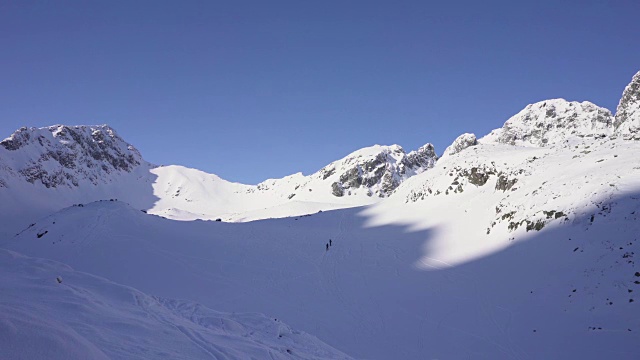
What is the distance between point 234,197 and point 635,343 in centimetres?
13162

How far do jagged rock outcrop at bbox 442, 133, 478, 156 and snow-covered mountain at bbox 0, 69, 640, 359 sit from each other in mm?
41857

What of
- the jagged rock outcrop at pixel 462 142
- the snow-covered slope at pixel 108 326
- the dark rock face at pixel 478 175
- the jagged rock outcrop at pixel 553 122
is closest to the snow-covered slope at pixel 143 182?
the jagged rock outcrop at pixel 462 142

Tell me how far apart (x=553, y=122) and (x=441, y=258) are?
86060mm

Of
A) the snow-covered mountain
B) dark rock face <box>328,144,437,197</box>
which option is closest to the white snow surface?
the snow-covered mountain

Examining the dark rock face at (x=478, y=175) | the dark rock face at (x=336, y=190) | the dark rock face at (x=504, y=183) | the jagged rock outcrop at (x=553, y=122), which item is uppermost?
the jagged rock outcrop at (x=553, y=122)

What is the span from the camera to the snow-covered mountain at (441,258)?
14797 mm

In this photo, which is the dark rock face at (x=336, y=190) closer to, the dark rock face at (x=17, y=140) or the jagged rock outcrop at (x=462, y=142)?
the jagged rock outcrop at (x=462, y=142)

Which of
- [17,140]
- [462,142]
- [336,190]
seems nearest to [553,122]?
[462,142]

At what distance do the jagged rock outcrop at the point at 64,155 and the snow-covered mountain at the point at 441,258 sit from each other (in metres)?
89.3

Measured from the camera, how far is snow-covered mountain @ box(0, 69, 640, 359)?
14797 millimetres

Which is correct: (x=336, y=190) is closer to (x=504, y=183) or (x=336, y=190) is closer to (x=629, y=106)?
(x=629, y=106)

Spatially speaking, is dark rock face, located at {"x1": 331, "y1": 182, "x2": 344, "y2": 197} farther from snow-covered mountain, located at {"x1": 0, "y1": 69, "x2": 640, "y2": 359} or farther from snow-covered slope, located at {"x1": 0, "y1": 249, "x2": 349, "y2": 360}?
snow-covered slope, located at {"x1": 0, "y1": 249, "x2": 349, "y2": 360}

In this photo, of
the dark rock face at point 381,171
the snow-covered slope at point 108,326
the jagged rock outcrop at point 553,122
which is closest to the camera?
the snow-covered slope at point 108,326

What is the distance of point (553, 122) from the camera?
93.6 metres
